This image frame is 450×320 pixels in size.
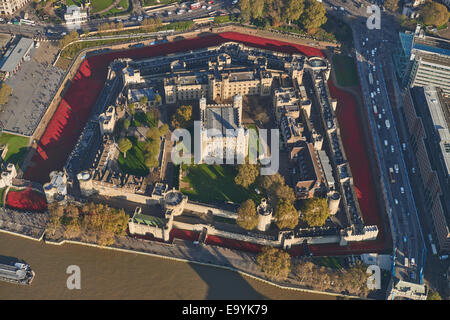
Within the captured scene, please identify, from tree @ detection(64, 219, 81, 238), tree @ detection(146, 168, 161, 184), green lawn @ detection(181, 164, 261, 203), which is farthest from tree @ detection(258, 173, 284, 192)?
tree @ detection(64, 219, 81, 238)

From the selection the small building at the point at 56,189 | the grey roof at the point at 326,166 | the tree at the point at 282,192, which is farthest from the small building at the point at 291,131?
the small building at the point at 56,189

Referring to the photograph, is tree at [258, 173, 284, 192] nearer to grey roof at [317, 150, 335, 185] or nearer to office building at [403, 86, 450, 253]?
grey roof at [317, 150, 335, 185]

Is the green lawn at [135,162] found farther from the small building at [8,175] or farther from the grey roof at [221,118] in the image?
the small building at [8,175]

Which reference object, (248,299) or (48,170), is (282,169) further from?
(48,170)

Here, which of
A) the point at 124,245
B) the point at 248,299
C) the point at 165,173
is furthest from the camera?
the point at 165,173

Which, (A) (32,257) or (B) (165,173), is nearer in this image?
(A) (32,257)

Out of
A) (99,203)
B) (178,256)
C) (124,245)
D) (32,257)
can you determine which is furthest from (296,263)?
(32,257)
